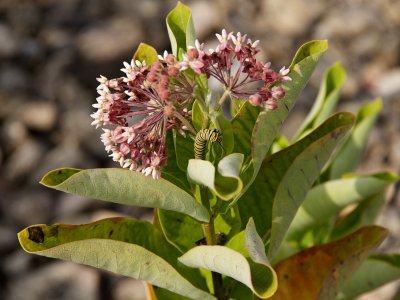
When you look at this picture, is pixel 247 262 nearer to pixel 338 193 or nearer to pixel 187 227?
pixel 187 227

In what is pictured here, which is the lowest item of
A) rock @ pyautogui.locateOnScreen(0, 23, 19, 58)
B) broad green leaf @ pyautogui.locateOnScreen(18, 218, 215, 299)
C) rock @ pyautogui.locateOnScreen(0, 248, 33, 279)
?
rock @ pyautogui.locateOnScreen(0, 248, 33, 279)

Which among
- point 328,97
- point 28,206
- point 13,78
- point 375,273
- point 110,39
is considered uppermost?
point 328,97

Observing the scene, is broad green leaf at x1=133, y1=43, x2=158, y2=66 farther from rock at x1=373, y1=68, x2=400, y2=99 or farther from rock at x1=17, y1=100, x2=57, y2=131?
rock at x1=373, y1=68, x2=400, y2=99

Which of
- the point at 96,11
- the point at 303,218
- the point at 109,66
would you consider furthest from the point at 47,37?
the point at 303,218

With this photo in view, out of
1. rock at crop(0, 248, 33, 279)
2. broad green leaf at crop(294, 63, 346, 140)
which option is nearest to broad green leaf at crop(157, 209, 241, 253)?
broad green leaf at crop(294, 63, 346, 140)

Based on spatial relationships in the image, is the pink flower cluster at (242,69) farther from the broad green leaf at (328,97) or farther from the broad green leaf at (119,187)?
the broad green leaf at (328,97)

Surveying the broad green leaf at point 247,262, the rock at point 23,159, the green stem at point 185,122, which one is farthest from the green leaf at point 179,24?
the rock at point 23,159

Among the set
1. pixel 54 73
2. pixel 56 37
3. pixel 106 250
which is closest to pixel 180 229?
pixel 106 250
